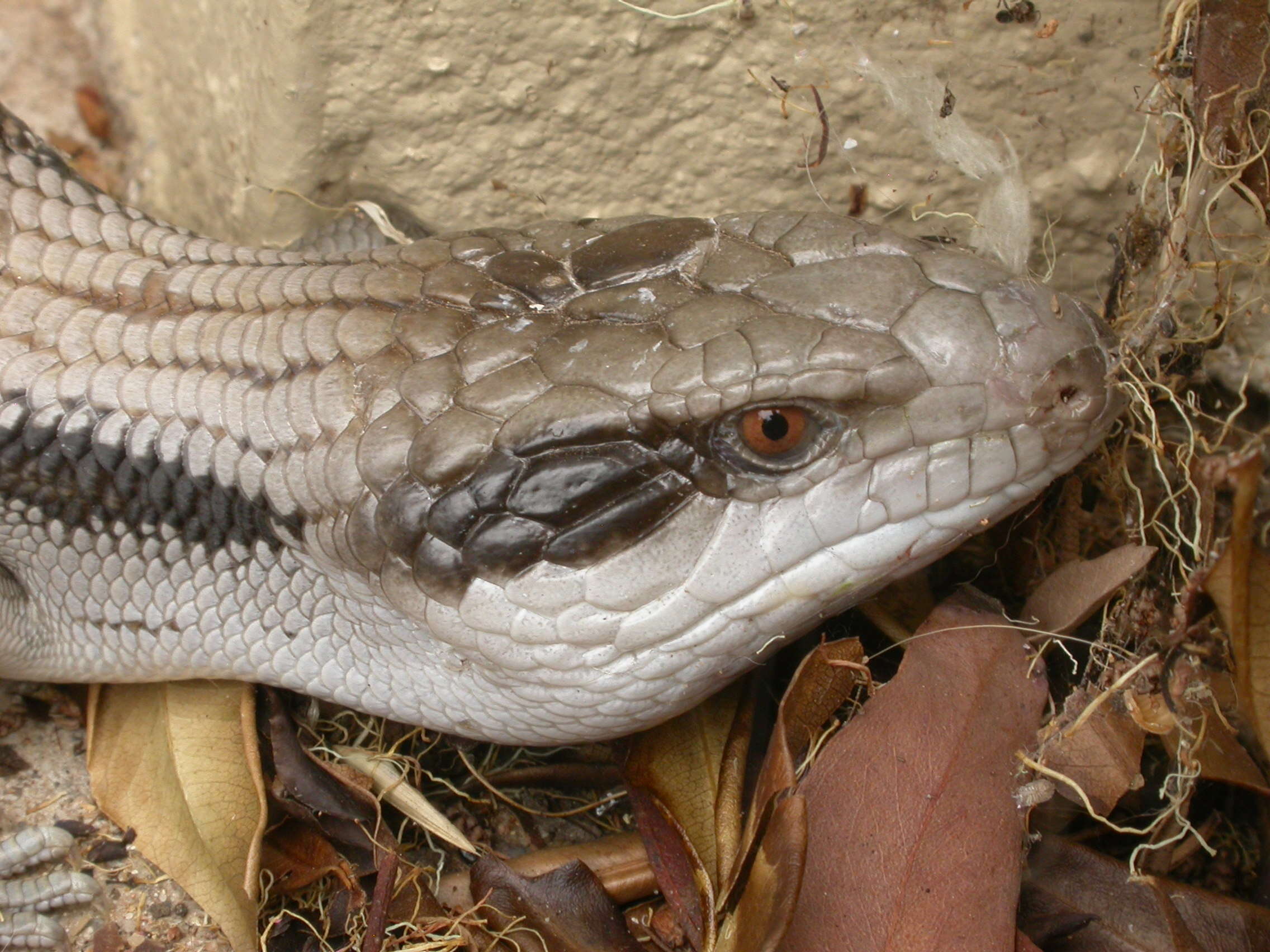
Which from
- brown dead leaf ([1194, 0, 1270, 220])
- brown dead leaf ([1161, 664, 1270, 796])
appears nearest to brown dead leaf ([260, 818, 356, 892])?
brown dead leaf ([1161, 664, 1270, 796])

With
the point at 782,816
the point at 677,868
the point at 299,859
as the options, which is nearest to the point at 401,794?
the point at 299,859

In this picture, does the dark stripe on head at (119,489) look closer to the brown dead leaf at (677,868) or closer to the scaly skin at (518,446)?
the scaly skin at (518,446)

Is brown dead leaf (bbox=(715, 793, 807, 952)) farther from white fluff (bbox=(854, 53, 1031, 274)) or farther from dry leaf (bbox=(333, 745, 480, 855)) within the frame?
white fluff (bbox=(854, 53, 1031, 274))

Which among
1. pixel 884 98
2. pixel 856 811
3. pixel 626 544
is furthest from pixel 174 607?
pixel 884 98

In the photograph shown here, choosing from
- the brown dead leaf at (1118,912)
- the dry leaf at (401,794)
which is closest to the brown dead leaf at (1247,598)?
the brown dead leaf at (1118,912)

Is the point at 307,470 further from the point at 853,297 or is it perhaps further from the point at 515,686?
the point at 853,297

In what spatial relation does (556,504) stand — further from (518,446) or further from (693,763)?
(693,763)
